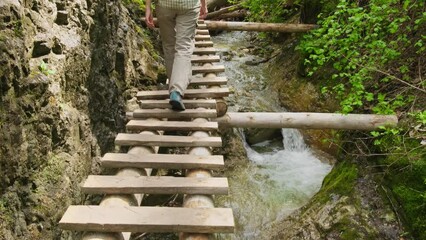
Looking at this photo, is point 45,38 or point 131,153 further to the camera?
point 131,153

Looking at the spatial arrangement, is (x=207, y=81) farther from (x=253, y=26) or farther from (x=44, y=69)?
(x=253, y=26)

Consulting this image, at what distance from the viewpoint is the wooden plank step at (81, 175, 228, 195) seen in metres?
2.62

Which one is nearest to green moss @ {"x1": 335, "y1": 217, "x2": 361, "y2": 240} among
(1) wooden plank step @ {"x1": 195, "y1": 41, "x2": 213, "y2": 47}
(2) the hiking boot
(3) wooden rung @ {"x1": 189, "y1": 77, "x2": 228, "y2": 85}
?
(2) the hiking boot

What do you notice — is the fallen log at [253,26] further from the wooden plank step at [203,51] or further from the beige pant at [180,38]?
the beige pant at [180,38]

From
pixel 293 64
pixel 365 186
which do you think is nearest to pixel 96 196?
pixel 365 186

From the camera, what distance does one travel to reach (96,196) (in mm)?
3713

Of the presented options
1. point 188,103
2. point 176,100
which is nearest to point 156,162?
point 176,100

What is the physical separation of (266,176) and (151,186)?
3.62 metres

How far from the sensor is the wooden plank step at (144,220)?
2219 millimetres

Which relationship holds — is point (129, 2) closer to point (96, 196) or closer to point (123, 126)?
point (123, 126)

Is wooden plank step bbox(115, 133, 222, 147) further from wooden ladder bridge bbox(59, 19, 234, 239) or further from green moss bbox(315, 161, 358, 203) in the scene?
green moss bbox(315, 161, 358, 203)

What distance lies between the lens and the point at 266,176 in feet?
19.6

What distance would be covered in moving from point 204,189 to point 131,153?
3.01 feet

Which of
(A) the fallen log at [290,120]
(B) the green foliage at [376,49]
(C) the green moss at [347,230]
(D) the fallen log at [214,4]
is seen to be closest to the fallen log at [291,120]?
(A) the fallen log at [290,120]
